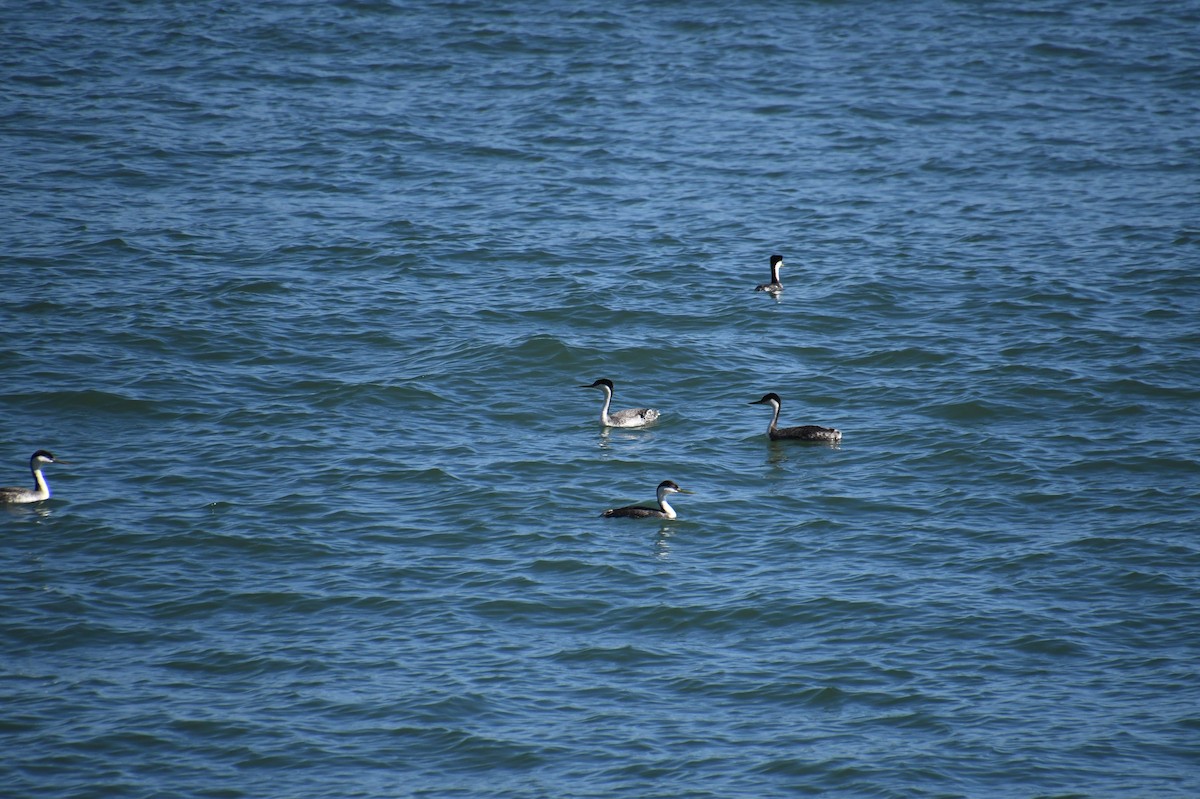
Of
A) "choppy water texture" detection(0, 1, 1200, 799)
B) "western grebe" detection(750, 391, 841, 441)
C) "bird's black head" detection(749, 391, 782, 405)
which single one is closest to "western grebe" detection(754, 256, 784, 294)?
"choppy water texture" detection(0, 1, 1200, 799)

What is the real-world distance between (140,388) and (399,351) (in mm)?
4194

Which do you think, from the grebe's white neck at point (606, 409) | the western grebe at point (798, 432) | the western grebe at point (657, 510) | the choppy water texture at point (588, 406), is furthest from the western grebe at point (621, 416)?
the western grebe at point (657, 510)

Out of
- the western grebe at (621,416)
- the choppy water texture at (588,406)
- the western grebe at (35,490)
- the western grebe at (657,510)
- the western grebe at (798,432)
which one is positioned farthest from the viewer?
the western grebe at (621,416)

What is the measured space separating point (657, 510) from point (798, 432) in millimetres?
3248

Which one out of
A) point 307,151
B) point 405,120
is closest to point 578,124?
point 405,120

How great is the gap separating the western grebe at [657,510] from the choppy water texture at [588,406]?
0.60 ft

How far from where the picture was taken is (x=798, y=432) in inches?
773

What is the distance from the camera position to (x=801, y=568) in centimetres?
1620

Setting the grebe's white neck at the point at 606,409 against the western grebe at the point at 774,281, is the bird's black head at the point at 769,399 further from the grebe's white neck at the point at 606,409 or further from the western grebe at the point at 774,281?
the western grebe at the point at 774,281

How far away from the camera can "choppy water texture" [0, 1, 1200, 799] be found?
13172mm

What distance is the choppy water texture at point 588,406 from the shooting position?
13172 millimetres

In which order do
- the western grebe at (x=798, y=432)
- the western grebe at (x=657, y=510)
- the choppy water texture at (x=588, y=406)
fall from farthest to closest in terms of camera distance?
the western grebe at (x=798, y=432)
the western grebe at (x=657, y=510)
the choppy water texture at (x=588, y=406)

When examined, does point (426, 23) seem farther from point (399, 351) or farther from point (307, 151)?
point (399, 351)

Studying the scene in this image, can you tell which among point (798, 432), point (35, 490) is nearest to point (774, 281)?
point (798, 432)
